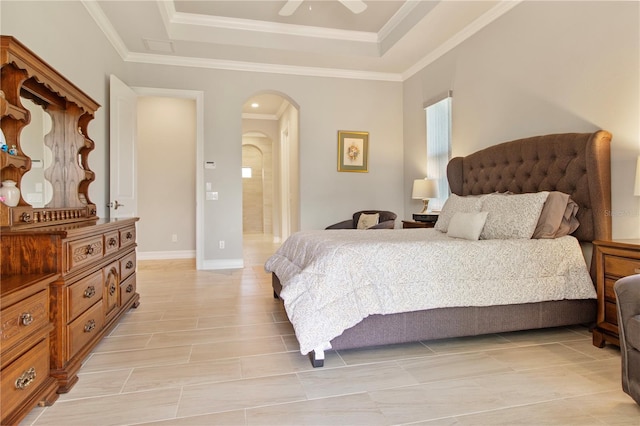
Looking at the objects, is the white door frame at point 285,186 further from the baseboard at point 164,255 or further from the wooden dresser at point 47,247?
the wooden dresser at point 47,247

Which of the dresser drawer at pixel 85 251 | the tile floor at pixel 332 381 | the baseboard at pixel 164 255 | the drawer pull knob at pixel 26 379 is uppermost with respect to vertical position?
the dresser drawer at pixel 85 251

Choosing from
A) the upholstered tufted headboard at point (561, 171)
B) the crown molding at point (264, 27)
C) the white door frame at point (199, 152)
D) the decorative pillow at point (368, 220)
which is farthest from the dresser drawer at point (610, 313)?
the white door frame at point (199, 152)

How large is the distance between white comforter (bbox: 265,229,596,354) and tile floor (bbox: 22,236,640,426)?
279 millimetres

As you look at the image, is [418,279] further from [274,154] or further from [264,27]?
[274,154]

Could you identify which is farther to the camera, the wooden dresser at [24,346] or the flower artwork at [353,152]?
the flower artwork at [353,152]

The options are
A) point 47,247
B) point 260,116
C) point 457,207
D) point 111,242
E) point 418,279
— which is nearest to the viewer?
point 47,247

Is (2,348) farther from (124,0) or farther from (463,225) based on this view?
(124,0)

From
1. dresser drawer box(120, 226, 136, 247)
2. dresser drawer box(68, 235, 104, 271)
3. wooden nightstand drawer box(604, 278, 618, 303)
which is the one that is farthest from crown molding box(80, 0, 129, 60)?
wooden nightstand drawer box(604, 278, 618, 303)

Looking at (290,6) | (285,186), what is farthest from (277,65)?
(285,186)

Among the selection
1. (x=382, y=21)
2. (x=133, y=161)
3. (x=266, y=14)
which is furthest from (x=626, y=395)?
(x=133, y=161)

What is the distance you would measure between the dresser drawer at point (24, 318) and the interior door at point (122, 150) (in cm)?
250

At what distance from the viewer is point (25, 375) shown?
4.68ft

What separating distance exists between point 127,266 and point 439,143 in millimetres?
3749

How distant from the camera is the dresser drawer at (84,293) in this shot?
6.01 feet
